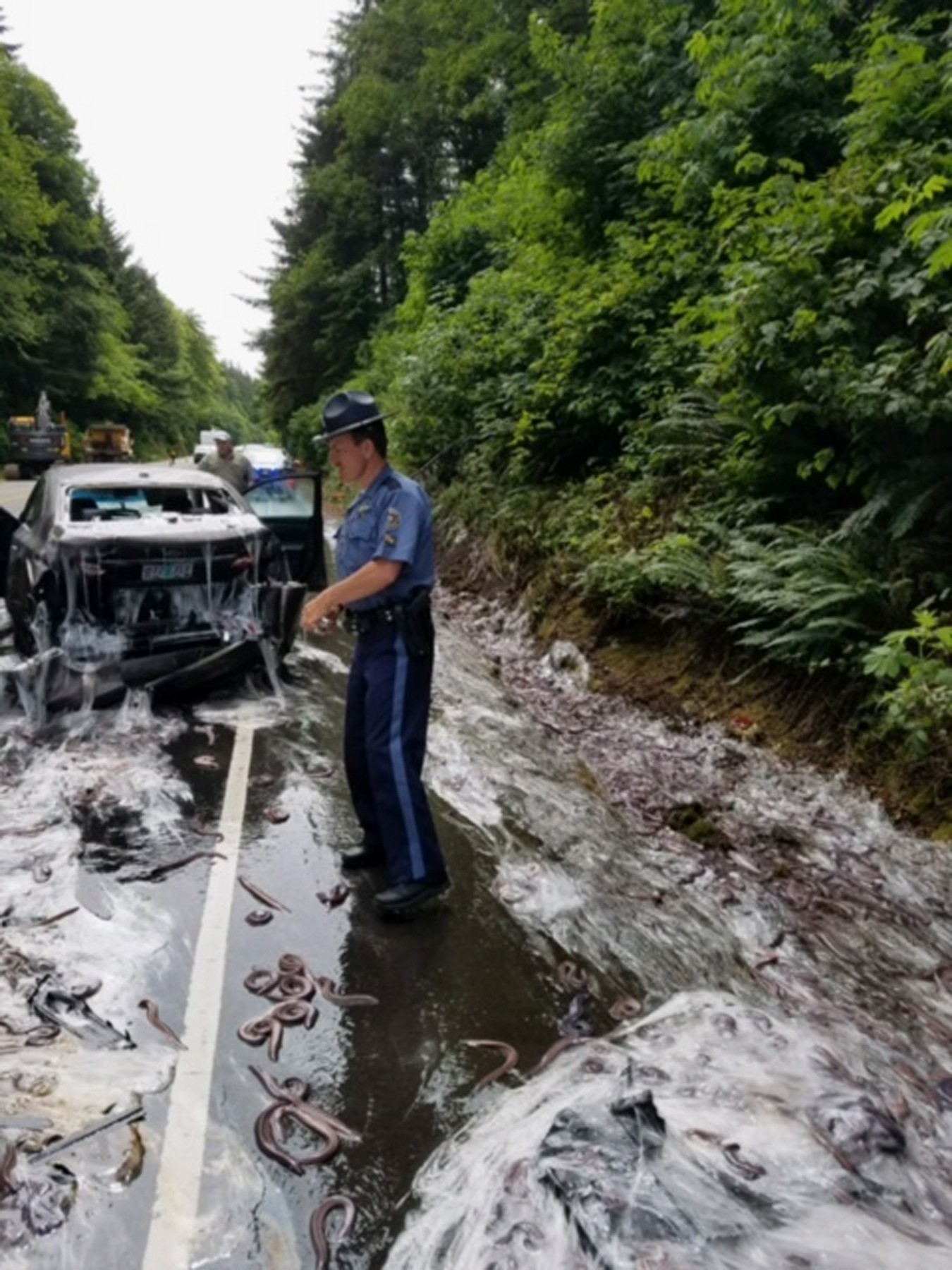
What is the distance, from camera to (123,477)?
7176mm

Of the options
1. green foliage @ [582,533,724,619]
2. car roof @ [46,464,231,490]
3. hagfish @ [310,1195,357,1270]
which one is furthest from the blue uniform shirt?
car roof @ [46,464,231,490]

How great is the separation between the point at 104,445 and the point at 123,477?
128 ft

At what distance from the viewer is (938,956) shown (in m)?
3.95

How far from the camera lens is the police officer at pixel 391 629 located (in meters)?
3.91

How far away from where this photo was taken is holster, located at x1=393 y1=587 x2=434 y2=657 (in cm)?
396

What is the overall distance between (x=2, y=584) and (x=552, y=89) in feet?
57.8

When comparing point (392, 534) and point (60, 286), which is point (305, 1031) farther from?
point (60, 286)

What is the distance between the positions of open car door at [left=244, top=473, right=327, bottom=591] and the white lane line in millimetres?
3360

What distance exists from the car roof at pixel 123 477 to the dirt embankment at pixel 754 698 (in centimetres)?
354

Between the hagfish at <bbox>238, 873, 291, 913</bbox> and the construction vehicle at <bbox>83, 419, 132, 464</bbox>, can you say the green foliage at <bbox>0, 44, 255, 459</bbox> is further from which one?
the hagfish at <bbox>238, 873, 291, 913</bbox>

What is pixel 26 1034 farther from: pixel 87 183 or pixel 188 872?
pixel 87 183

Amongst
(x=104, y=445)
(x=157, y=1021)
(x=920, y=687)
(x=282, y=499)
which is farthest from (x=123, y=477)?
(x=104, y=445)

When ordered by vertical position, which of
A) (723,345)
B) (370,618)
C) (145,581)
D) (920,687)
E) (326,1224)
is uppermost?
(723,345)

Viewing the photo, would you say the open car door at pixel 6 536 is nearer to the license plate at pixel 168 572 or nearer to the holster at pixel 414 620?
the license plate at pixel 168 572
